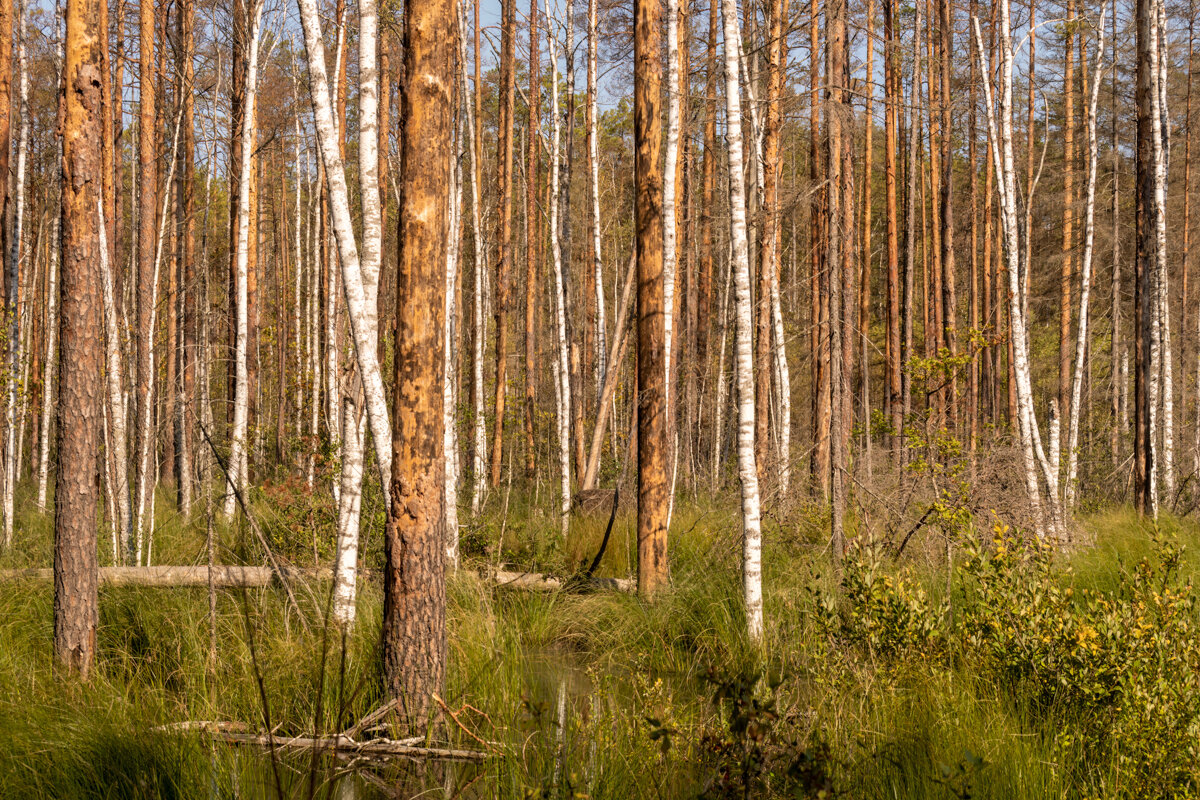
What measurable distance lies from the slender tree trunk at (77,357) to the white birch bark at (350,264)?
124cm

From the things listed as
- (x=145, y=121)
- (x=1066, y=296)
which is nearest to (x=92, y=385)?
(x=145, y=121)

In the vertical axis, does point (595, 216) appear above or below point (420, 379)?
above

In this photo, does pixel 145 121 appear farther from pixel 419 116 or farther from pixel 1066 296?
pixel 1066 296

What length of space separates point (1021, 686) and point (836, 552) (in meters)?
1.86

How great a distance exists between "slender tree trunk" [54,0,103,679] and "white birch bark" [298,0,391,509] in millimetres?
1241

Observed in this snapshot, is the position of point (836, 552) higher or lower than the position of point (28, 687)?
higher

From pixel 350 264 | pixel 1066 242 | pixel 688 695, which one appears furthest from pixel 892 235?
pixel 350 264

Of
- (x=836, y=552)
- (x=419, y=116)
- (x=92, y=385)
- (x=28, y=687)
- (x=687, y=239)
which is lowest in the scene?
(x=28, y=687)

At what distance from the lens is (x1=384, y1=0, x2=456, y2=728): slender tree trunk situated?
399cm

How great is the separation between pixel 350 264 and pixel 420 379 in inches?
45.8

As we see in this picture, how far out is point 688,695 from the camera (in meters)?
5.07

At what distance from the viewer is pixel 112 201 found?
9.11m

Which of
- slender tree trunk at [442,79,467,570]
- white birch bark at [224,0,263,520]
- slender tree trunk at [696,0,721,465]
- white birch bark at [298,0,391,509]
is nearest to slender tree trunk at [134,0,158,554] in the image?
white birch bark at [224,0,263,520]

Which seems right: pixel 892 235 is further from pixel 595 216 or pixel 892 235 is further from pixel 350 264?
pixel 350 264
